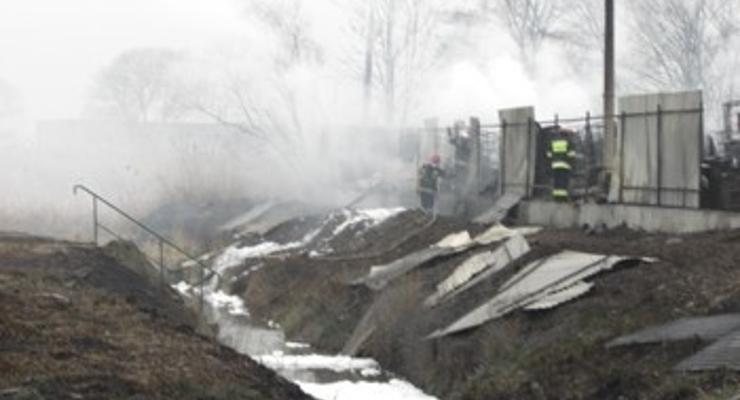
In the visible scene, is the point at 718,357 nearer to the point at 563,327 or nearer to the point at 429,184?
the point at 563,327

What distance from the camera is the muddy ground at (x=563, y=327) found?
403 inches

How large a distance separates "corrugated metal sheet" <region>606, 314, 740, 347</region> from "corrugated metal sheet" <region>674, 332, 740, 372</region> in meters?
0.29

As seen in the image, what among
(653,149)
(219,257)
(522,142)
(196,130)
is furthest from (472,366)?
(196,130)

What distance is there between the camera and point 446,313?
1541cm

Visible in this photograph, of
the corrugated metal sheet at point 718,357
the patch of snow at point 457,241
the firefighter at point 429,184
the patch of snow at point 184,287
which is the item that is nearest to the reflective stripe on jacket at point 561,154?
the patch of snow at point 457,241

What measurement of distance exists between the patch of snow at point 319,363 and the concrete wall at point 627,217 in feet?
18.7

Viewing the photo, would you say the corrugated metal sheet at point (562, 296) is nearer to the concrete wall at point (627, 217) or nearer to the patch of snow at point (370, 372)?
the patch of snow at point (370, 372)

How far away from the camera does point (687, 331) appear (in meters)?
10.5

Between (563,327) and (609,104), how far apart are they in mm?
10549

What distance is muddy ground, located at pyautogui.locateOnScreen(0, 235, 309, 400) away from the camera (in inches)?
301

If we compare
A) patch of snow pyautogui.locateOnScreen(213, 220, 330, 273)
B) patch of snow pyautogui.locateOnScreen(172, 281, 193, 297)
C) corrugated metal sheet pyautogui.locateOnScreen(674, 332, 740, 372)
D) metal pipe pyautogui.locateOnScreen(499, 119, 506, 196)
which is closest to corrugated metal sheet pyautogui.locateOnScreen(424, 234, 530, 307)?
corrugated metal sheet pyautogui.locateOnScreen(674, 332, 740, 372)

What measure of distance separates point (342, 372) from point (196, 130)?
39420mm

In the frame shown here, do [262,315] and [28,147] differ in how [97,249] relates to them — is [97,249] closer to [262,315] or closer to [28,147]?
[262,315]

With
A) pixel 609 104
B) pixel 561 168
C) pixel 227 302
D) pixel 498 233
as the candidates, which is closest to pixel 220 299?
pixel 227 302
